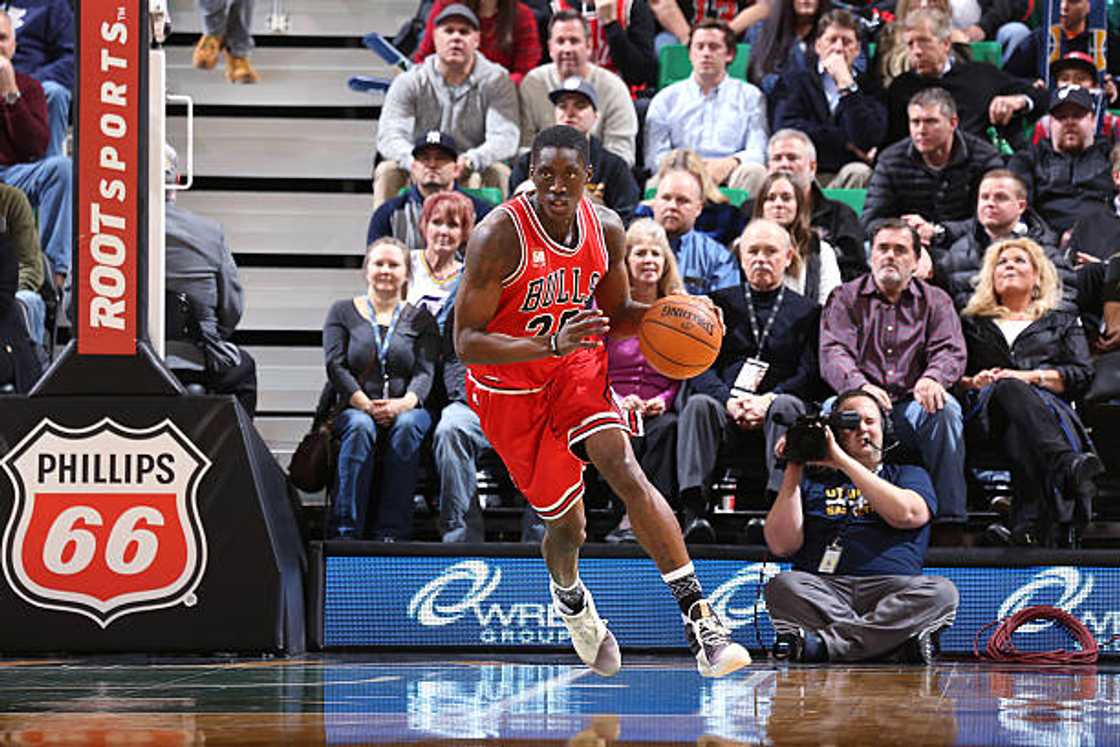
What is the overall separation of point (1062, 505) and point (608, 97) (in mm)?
3452

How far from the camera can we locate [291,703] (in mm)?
4500

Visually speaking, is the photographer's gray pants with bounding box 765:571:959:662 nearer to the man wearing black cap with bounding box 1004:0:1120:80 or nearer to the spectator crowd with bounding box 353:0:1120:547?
the spectator crowd with bounding box 353:0:1120:547

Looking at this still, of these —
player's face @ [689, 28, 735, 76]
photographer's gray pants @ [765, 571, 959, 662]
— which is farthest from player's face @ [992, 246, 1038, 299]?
player's face @ [689, 28, 735, 76]

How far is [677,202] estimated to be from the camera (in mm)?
7820

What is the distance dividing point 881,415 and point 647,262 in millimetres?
1199

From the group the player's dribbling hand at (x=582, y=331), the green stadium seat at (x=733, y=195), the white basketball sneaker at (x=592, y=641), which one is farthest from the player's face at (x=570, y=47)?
the player's dribbling hand at (x=582, y=331)

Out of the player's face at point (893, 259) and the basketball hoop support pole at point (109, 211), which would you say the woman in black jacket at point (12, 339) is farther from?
the player's face at point (893, 259)

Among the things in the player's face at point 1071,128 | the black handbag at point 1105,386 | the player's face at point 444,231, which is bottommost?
the black handbag at point 1105,386

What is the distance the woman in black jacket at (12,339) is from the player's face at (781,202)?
3.43 metres

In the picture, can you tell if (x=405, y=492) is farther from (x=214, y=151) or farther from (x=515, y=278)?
(x=214, y=151)

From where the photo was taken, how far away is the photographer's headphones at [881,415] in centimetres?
659

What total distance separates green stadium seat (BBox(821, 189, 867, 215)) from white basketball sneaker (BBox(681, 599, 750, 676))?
4407 millimetres

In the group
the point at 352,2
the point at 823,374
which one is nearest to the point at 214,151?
the point at 352,2

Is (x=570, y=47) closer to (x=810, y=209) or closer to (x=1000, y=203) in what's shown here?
(x=810, y=209)
